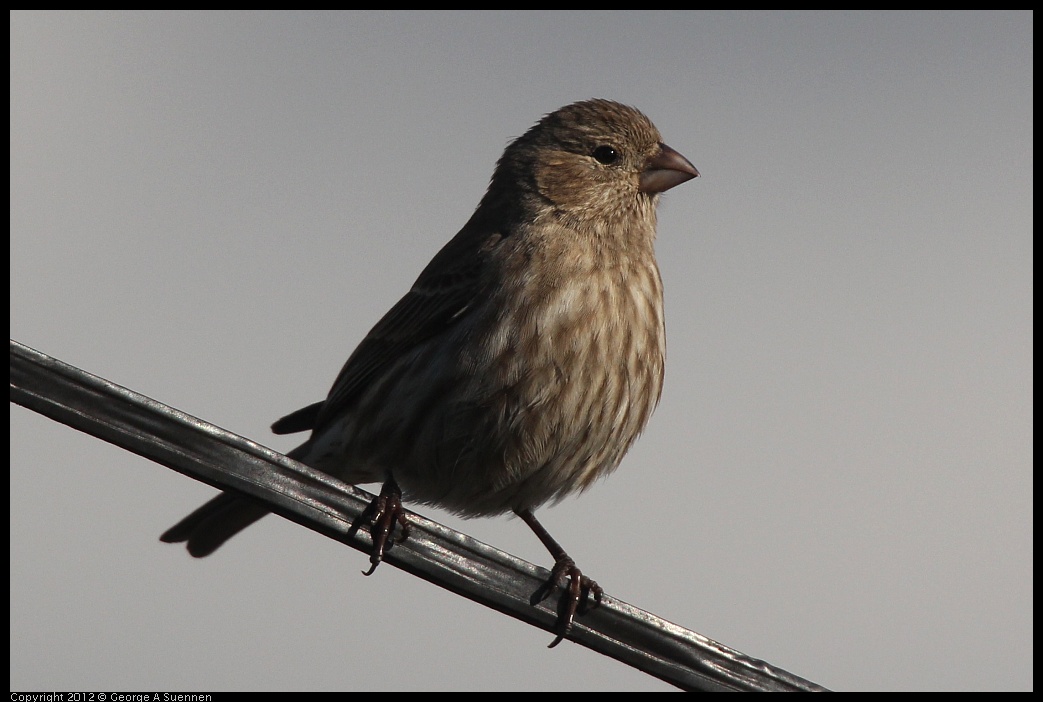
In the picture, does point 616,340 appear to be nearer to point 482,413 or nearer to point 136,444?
point 482,413

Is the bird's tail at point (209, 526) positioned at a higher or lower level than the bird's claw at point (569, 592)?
lower

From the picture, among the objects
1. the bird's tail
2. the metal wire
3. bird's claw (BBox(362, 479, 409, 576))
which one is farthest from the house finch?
the metal wire

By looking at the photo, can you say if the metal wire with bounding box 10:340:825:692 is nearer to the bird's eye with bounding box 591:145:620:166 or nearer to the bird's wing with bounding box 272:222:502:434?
the bird's wing with bounding box 272:222:502:434

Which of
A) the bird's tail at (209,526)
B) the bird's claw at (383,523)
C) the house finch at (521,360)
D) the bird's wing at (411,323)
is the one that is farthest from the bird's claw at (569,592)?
the bird's tail at (209,526)

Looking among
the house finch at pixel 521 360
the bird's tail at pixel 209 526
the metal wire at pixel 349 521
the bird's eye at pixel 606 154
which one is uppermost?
the bird's eye at pixel 606 154

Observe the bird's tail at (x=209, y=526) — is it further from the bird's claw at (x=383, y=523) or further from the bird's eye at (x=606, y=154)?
the bird's eye at (x=606, y=154)

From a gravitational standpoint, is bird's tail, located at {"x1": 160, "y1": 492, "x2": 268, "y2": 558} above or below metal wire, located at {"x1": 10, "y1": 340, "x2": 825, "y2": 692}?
below
